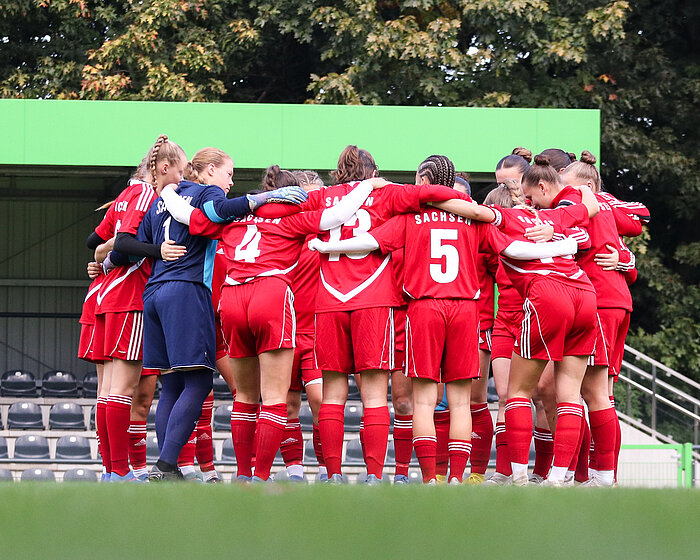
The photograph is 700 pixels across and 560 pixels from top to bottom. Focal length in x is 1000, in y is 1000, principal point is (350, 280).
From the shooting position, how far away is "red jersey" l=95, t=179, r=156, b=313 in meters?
5.83

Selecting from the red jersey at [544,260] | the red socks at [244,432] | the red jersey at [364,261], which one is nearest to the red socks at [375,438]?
the red jersey at [364,261]

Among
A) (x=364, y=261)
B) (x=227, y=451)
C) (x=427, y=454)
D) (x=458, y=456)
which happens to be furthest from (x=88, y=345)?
(x=227, y=451)

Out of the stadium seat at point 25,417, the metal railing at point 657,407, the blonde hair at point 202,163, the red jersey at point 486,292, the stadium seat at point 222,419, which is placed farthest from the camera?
the stadium seat at point 25,417

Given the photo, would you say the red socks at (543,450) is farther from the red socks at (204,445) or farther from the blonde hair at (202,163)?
the blonde hair at (202,163)

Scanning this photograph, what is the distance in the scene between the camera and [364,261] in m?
5.44

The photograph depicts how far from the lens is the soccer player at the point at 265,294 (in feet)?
17.2

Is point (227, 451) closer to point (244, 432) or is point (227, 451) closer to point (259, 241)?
point (244, 432)

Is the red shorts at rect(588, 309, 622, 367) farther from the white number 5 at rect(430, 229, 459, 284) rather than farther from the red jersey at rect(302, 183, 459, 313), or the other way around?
the red jersey at rect(302, 183, 459, 313)

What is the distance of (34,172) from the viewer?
13.9 meters

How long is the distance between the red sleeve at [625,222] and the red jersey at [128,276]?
9.58ft

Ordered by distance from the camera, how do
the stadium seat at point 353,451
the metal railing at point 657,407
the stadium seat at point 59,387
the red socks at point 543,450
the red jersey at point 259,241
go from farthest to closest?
the stadium seat at point 59,387 → the metal railing at point 657,407 → the stadium seat at point 353,451 → the red socks at point 543,450 → the red jersey at point 259,241

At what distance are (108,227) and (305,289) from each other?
1.28 meters

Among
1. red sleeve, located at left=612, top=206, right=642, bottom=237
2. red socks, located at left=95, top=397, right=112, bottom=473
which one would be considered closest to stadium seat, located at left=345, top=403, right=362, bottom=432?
red sleeve, located at left=612, top=206, right=642, bottom=237

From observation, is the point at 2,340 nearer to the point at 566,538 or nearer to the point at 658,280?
the point at 658,280
